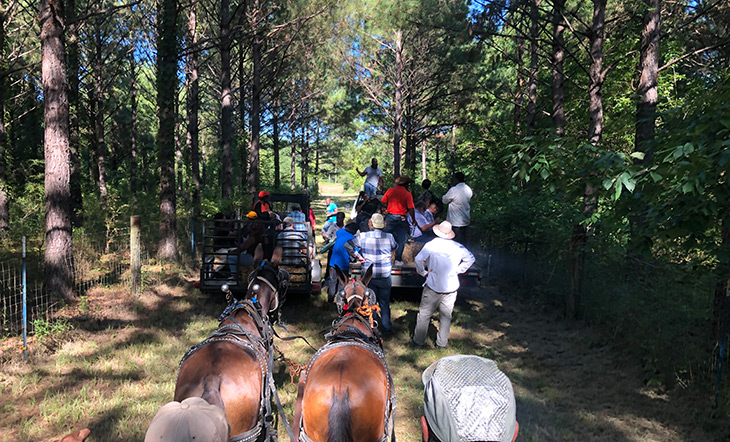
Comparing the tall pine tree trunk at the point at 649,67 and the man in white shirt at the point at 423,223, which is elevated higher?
the tall pine tree trunk at the point at 649,67

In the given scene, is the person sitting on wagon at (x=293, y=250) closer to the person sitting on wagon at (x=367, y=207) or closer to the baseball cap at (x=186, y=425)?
the person sitting on wagon at (x=367, y=207)

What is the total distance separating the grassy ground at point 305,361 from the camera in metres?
4.16

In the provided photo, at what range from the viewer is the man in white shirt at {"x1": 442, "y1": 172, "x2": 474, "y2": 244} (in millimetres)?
8883

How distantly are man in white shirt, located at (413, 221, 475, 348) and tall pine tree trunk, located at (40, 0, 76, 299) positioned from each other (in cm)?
615

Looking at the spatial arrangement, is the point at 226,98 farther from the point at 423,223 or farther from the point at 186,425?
the point at 186,425

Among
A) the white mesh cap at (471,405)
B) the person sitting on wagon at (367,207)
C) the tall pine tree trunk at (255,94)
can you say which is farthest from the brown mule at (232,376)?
the tall pine tree trunk at (255,94)

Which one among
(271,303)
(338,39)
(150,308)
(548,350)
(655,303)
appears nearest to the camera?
(271,303)

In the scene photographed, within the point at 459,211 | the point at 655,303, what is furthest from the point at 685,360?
the point at 459,211

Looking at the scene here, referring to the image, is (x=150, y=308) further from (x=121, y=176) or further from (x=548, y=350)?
(x=121, y=176)

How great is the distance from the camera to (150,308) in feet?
24.7

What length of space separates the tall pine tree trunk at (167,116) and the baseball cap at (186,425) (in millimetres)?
9405

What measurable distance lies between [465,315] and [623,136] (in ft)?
31.5

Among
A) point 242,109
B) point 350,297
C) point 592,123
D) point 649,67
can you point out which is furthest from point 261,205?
point 242,109

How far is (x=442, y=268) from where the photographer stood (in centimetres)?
596
